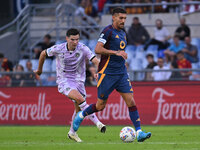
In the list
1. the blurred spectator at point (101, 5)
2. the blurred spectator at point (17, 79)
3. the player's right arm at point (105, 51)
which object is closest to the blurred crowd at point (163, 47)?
the blurred spectator at point (101, 5)

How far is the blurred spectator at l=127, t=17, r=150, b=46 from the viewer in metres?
20.1

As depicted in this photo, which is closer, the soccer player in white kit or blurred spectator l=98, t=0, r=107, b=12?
the soccer player in white kit

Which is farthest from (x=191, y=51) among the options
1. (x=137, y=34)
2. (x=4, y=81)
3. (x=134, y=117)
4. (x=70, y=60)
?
(x=134, y=117)

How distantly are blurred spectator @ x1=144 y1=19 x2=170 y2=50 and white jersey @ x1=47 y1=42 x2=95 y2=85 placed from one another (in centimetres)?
921

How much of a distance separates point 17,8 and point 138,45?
7982 mm

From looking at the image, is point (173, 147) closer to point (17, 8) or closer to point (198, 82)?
point (198, 82)

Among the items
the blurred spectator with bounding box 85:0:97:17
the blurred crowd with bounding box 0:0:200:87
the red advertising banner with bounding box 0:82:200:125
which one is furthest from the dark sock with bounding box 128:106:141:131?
the blurred spectator with bounding box 85:0:97:17

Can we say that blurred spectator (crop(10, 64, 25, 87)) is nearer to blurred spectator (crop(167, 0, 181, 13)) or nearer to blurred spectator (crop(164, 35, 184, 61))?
blurred spectator (crop(164, 35, 184, 61))

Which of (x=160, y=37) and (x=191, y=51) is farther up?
(x=160, y=37)

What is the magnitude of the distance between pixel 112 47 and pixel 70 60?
1.31 meters

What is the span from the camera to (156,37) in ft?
66.9

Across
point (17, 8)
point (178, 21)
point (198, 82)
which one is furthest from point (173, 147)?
point (17, 8)

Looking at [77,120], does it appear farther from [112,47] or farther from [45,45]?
[45,45]

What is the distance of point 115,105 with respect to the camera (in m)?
16.2
